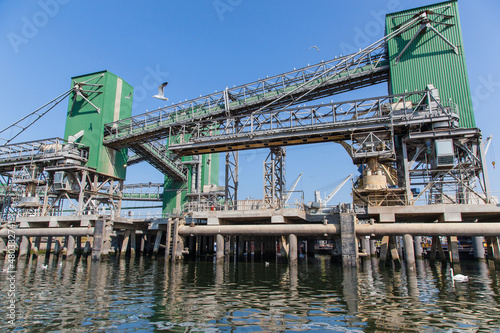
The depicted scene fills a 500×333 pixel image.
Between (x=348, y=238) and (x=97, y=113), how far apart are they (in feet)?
140

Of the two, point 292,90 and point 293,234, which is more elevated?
point 292,90

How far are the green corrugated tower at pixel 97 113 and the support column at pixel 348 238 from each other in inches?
1520

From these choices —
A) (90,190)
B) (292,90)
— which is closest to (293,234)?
(292,90)

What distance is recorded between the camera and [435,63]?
35.6 m

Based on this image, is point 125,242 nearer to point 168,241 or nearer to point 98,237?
point 98,237

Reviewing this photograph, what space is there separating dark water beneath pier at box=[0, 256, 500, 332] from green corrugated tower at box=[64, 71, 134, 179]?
30.7 metres

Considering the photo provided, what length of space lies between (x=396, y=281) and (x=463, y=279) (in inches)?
→ 156

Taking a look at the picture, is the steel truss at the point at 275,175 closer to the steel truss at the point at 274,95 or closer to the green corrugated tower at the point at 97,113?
the steel truss at the point at 274,95

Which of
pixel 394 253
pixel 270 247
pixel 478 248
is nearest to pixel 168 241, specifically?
pixel 270 247

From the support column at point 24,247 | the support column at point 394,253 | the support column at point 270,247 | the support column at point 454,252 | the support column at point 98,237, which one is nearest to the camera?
the support column at point 454,252

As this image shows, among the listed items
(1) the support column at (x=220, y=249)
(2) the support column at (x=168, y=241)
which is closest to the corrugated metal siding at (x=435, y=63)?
(1) the support column at (x=220, y=249)

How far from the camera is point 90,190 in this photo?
4984cm

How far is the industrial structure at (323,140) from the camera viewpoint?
3103 cm

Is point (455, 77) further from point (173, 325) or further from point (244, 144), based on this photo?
point (173, 325)
